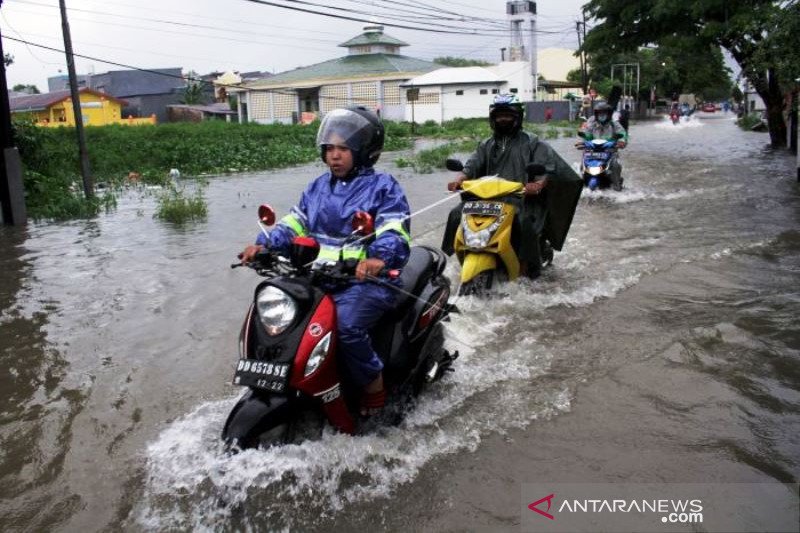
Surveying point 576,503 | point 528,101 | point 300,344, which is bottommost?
→ point 576,503

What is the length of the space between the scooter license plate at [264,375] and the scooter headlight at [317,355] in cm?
11

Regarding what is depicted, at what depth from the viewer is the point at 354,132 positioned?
149 inches

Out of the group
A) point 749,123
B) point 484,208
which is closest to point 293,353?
point 484,208

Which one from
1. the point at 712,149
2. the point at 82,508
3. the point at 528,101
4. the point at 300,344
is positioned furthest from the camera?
the point at 528,101

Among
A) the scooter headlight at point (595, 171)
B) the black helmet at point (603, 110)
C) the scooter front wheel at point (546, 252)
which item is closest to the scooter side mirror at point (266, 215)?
the scooter front wheel at point (546, 252)

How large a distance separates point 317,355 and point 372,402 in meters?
0.64

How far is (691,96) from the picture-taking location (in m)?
85.5

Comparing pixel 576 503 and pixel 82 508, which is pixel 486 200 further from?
pixel 82 508

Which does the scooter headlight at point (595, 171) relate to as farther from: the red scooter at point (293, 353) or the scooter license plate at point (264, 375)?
the scooter license plate at point (264, 375)

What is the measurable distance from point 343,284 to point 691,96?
303 feet

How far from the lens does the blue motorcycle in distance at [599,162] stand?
1299 centimetres

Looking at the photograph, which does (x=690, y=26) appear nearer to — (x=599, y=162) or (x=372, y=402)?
(x=599, y=162)

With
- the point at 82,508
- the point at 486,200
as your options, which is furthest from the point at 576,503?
the point at 486,200

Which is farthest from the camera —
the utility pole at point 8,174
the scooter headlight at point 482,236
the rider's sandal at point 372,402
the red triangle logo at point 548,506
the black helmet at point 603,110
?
the black helmet at point 603,110
